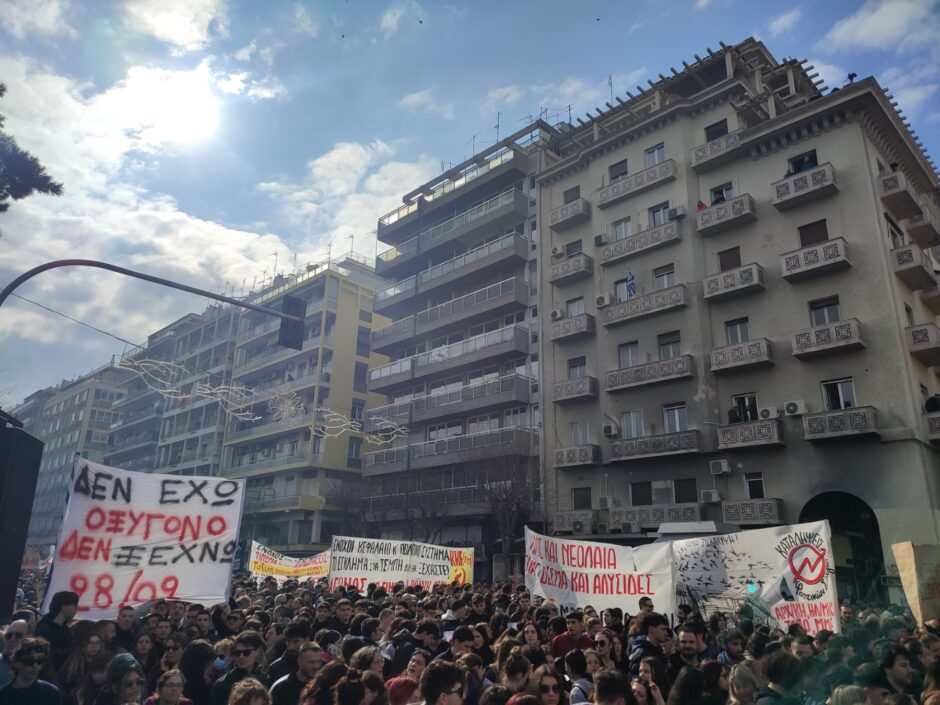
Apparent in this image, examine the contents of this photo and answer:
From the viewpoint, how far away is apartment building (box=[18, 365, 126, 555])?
82.3 meters

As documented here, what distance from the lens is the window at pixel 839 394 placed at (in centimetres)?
2314

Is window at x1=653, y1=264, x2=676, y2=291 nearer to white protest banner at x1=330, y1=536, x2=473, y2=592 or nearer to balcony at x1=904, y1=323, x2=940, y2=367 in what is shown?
balcony at x1=904, y1=323, x2=940, y2=367

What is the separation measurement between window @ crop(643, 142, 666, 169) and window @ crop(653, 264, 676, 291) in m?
5.01

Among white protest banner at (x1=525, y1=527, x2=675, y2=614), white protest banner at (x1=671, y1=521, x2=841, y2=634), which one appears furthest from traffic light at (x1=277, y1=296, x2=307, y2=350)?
white protest banner at (x1=671, y1=521, x2=841, y2=634)

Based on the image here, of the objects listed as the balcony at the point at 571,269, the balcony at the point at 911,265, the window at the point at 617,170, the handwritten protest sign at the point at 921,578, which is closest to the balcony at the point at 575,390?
the balcony at the point at 571,269

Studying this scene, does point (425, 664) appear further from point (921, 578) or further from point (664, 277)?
point (664, 277)

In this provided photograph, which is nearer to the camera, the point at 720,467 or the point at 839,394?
the point at 839,394

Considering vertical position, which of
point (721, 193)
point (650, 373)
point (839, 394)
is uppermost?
point (721, 193)

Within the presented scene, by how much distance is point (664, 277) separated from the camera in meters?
29.3

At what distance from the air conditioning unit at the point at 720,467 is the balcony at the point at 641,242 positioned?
945 cm

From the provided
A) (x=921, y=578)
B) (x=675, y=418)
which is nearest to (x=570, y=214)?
(x=675, y=418)

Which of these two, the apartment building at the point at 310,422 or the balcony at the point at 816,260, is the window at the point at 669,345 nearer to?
the balcony at the point at 816,260

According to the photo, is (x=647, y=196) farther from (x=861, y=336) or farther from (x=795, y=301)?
(x=861, y=336)

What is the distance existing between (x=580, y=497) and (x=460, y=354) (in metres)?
10.8
